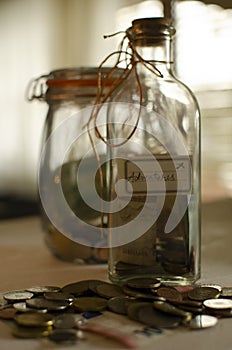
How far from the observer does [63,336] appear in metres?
0.47

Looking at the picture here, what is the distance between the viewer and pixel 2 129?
2.39m

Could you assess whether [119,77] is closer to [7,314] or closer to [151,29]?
[151,29]

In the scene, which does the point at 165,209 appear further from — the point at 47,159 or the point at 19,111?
the point at 19,111

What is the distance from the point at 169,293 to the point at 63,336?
120 mm

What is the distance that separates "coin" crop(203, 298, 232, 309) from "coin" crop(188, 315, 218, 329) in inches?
0.7

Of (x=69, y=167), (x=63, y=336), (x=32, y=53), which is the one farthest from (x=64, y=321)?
(x=32, y=53)

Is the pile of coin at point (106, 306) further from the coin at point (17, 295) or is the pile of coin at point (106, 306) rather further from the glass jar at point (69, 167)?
the glass jar at point (69, 167)

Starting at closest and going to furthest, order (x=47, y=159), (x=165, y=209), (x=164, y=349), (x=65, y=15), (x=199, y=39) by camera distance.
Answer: (x=164, y=349) → (x=165, y=209) → (x=47, y=159) → (x=199, y=39) → (x=65, y=15)

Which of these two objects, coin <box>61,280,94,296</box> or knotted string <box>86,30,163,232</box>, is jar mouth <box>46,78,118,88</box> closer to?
knotted string <box>86,30,163,232</box>

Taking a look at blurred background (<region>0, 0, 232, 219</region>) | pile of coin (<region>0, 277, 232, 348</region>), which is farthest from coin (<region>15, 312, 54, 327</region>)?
blurred background (<region>0, 0, 232, 219</region>)

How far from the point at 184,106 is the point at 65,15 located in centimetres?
180

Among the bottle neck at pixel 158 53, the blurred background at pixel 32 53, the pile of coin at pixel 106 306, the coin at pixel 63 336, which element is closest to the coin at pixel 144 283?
the pile of coin at pixel 106 306

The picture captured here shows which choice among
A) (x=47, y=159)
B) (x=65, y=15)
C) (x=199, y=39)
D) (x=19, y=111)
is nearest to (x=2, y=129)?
(x=19, y=111)

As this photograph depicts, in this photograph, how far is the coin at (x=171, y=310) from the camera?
0.50 metres
